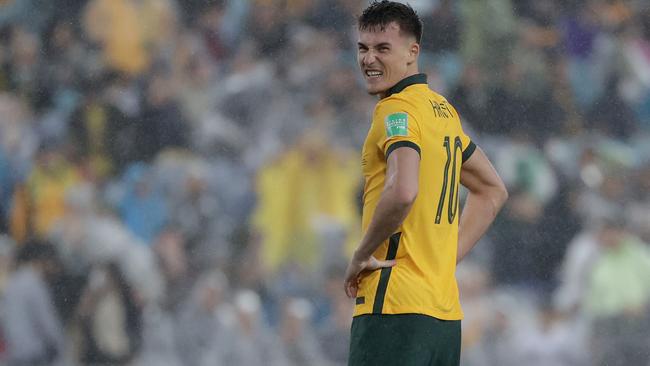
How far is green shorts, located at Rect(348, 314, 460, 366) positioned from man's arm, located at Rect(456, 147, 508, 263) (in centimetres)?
42

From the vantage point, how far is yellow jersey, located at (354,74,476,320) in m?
2.96

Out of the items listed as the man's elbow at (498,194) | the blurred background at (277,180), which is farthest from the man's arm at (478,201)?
the blurred background at (277,180)

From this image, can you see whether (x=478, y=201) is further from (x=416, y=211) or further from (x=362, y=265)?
(x=362, y=265)

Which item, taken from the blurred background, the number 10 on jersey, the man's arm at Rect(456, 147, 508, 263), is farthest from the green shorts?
the blurred background

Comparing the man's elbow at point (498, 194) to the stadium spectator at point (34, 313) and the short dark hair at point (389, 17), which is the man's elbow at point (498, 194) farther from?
the stadium spectator at point (34, 313)

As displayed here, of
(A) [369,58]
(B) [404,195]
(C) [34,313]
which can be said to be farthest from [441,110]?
(C) [34,313]

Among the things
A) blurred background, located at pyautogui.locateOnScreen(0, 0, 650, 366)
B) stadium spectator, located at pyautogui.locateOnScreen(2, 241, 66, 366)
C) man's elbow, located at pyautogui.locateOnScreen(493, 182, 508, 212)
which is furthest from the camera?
stadium spectator, located at pyautogui.locateOnScreen(2, 241, 66, 366)

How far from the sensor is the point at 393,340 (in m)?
2.95

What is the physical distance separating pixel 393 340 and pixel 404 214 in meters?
0.34

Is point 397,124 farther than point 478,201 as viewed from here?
No

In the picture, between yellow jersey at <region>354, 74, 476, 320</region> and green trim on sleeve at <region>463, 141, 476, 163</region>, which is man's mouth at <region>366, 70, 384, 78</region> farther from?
green trim on sleeve at <region>463, 141, 476, 163</region>

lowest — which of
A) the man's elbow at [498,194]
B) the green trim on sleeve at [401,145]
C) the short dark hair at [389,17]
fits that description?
the green trim on sleeve at [401,145]

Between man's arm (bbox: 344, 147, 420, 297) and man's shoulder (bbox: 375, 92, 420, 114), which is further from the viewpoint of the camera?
man's shoulder (bbox: 375, 92, 420, 114)

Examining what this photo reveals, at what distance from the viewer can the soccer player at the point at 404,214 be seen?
2.91 meters
